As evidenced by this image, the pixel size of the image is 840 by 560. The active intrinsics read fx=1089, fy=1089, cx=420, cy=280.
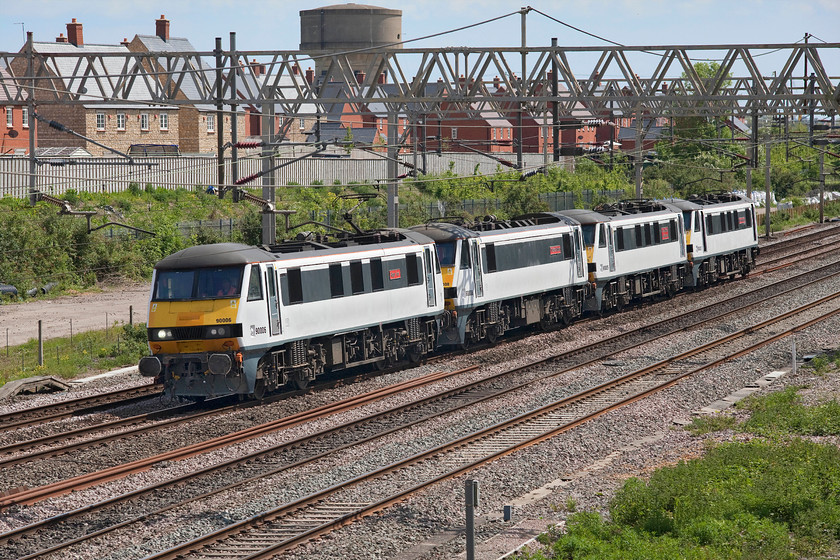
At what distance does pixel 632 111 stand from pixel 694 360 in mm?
12109

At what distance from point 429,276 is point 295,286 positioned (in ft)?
16.9

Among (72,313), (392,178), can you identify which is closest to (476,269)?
(392,178)

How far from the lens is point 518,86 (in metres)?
30.0

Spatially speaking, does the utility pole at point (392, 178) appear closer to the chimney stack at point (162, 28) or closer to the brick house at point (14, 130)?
the brick house at point (14, 130)

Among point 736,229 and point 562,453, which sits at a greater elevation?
point 736,229

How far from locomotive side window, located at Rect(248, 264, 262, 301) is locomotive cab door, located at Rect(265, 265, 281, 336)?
0.21 m

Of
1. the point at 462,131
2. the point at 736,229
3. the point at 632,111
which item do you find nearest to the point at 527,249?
the point at 632,111

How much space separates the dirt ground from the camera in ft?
105

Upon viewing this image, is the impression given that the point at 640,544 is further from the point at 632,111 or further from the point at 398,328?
the point at 632,111

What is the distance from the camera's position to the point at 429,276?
2553 cm

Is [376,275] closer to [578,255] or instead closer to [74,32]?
[578,255]

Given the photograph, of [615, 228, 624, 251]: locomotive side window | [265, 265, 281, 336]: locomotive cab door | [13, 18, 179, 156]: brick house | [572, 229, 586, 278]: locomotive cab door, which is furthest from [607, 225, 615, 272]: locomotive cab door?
[13, 18, 179, 156]: brick house

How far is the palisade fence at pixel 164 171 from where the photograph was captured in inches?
1938

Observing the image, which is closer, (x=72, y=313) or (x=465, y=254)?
(x=465, y=254)
